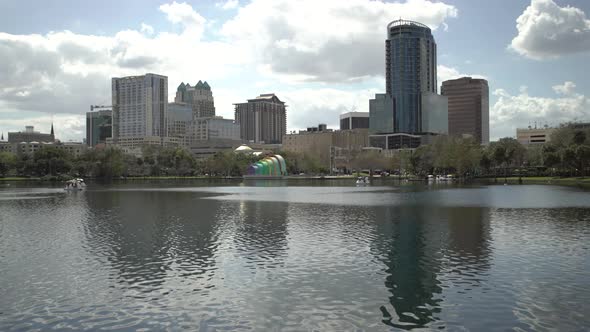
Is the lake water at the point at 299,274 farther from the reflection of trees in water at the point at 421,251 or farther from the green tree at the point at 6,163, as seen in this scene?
the green tree at the point at 6,163

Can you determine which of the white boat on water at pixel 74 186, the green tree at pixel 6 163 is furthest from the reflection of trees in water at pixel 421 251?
the green tree at pixel 6 163

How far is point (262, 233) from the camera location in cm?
3719

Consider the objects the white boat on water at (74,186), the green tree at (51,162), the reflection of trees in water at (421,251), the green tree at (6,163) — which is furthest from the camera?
the green tree at (6,163)

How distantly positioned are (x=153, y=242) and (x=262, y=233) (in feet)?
24.7

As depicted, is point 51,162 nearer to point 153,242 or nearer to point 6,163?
point 6,163

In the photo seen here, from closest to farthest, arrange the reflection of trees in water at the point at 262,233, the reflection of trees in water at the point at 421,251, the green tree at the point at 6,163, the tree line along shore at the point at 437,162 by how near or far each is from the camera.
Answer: the reflection of trees in water at the point at 421,251, the reflection of trees in water at the point at 262,233, the tree line along shore at the point at 437,162, the green tree at the point at 6,163

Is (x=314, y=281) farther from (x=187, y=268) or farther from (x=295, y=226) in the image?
(x=295, y=226)

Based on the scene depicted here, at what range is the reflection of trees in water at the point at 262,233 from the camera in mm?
29564

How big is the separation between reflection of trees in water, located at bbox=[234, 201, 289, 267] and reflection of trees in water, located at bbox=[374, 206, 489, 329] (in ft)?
19.3

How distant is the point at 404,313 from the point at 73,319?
36.3 feet

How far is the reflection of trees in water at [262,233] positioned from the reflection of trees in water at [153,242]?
2046mm

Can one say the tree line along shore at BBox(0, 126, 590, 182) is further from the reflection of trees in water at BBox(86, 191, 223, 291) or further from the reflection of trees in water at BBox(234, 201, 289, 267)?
the reflection of trees in water at BBox(86, 191, 223, 291)

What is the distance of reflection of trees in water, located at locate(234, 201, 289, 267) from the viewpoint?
29.6 m

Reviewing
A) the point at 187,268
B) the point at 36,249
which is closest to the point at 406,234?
the point at 187,268
